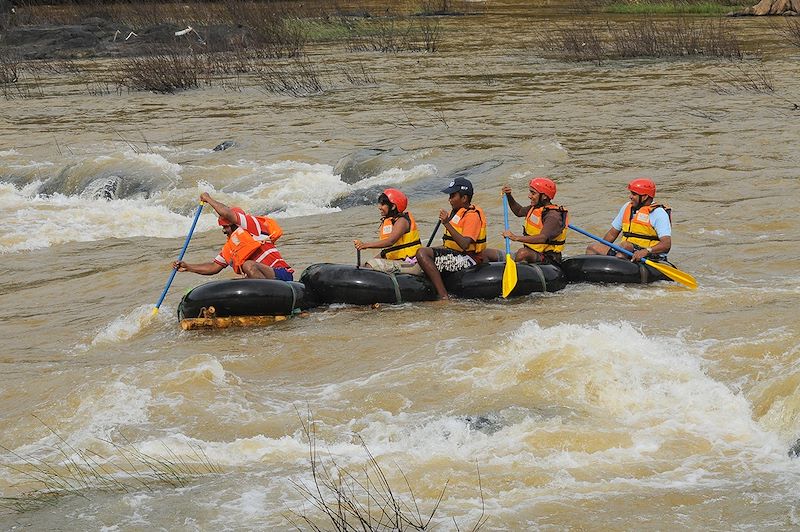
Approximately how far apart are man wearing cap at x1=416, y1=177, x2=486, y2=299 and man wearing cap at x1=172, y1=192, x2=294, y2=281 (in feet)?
4.16

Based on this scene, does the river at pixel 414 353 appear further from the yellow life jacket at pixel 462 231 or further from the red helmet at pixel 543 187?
the red helmet at pixel 543 187

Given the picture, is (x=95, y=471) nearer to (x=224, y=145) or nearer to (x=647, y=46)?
(x=224, y=145)

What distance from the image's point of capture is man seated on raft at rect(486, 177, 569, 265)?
991 cm

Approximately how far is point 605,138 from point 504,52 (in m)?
11.7

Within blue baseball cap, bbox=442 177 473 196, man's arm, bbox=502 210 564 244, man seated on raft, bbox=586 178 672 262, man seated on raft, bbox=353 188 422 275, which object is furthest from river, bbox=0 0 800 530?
blue baseball cap, bbox=442 177 473 196

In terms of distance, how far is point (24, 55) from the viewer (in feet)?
99.0

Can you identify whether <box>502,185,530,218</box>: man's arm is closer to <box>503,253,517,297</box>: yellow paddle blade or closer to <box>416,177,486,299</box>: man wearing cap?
<box>416,177,486,299</box>: man wearing cap

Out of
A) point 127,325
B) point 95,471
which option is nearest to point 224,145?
point 127,325

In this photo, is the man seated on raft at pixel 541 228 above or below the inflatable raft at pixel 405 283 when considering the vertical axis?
above

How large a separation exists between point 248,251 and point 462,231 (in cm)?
187

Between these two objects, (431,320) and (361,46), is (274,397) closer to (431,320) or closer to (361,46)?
(431,320)

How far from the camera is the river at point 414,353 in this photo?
5840 mm

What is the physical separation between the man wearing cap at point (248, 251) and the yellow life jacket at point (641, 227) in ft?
10.4

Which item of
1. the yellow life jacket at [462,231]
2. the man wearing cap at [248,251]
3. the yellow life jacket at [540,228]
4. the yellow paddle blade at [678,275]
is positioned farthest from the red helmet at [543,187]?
the man wearing cap at [248,251]
